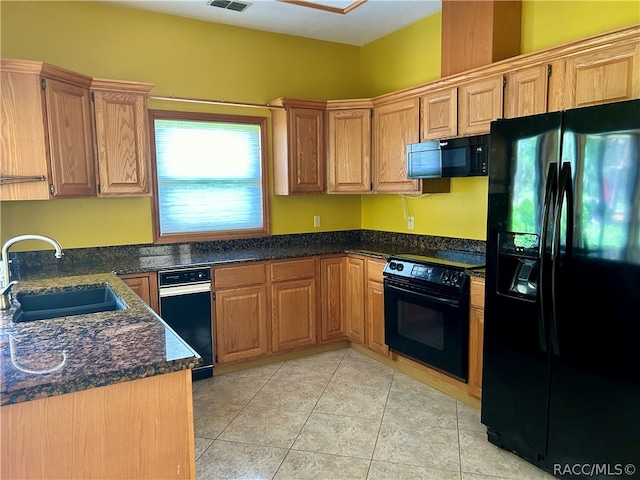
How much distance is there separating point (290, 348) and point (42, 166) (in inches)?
89.1

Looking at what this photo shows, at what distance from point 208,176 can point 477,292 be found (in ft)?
7.95

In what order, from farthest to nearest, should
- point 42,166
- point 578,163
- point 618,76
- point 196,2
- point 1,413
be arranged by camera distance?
point 196,2
point 42,166
point 618,76
point 578,163
point 1,413

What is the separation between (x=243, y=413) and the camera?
2.93m

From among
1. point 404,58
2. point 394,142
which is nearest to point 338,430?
point 394,142

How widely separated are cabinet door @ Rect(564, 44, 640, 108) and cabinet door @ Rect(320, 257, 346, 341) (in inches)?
83.9

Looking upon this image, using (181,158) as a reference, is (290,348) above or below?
below

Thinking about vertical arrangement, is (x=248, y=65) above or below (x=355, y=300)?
above

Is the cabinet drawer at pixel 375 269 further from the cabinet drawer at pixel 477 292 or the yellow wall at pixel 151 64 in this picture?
the yellow wall at pixel 151 64

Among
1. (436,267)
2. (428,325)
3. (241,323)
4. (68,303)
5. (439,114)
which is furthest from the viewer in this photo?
(241,323)

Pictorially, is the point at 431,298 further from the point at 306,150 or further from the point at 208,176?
the point at 208,176

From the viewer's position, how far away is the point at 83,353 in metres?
1.45

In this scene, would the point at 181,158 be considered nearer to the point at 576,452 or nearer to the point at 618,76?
the point at 618,76

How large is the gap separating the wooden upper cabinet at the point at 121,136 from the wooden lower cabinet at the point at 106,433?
7.43ft

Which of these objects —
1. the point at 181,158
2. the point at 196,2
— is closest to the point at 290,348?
the point at 181,158
